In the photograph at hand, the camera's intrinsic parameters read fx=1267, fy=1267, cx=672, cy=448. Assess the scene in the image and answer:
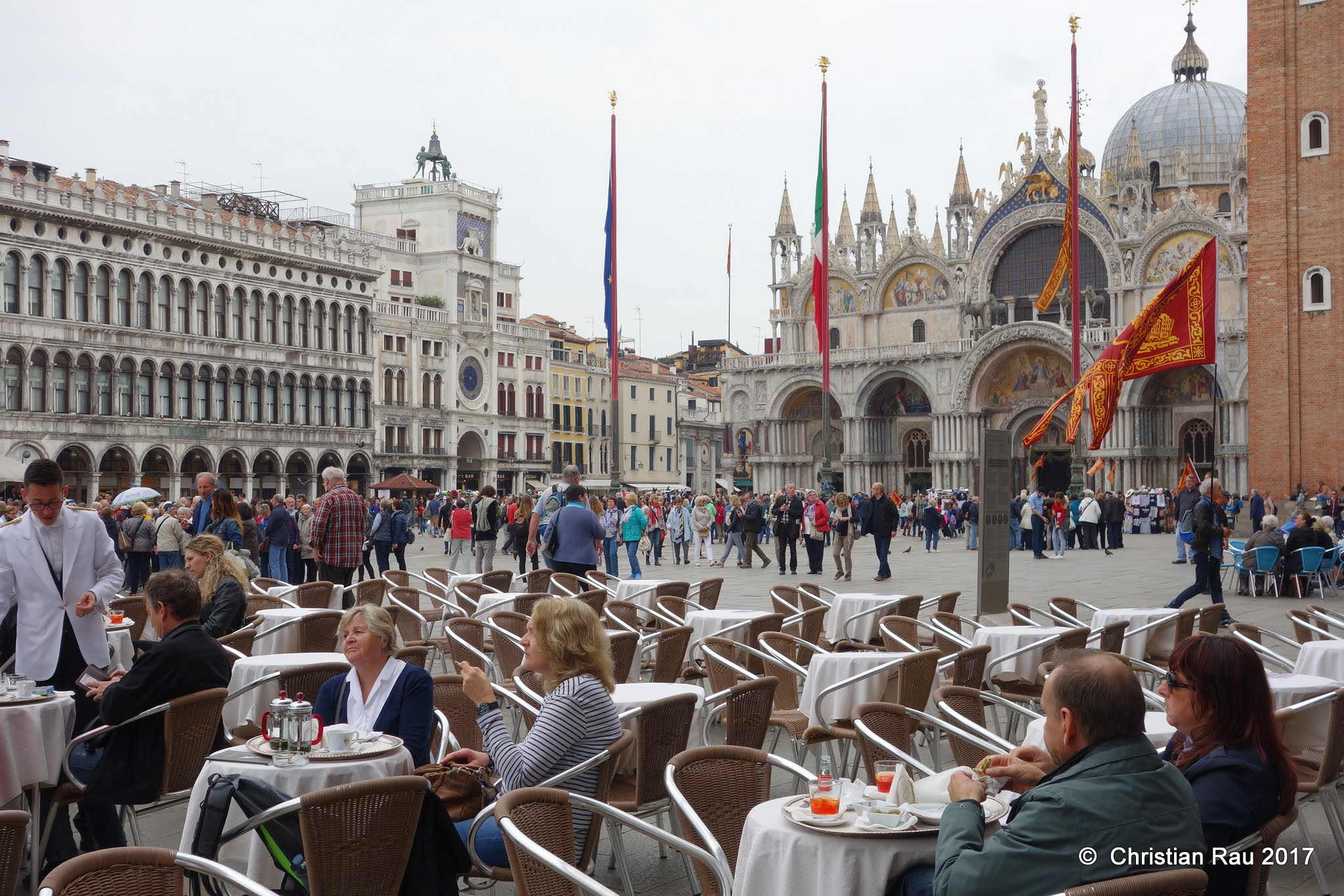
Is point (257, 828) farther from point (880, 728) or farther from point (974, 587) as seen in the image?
A: point (974, 587)

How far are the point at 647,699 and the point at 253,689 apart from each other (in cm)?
202

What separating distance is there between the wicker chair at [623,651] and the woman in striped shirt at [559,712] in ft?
8.31

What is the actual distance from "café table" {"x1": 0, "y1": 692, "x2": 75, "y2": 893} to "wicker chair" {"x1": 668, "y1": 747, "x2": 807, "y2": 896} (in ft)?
8.83

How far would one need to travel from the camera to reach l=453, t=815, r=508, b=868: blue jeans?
4125 mm

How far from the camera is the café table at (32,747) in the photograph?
195 inches

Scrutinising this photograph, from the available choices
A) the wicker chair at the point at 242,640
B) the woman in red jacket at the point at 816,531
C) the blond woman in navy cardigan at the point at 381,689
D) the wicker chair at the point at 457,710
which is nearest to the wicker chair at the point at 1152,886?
the blond woman in navy cardigan at the point at 381,689

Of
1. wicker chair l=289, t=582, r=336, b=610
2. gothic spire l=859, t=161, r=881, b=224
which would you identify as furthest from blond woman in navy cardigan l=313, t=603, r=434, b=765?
gothic spire l=859, t=161, r=881, b=224

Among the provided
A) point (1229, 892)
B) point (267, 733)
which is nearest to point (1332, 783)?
point (1229, 892)

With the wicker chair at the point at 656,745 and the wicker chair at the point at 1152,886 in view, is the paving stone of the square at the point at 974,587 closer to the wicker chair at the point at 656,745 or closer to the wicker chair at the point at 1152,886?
the wicker chair at the point at 656,745

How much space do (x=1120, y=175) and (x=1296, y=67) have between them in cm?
2437

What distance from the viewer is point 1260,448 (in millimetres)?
25516

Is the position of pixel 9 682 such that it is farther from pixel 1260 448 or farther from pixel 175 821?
pixel 1260 448

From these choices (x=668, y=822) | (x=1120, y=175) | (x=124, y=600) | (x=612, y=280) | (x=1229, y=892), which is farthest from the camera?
(x=1120, y=175)

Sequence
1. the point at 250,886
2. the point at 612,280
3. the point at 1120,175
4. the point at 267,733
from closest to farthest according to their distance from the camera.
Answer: the point at 250,886, the point at 267,733, the point at 612,280, the point at 1120,175
